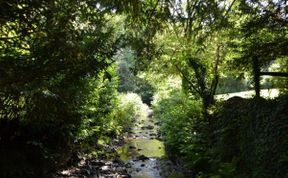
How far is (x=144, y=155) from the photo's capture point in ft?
44.9

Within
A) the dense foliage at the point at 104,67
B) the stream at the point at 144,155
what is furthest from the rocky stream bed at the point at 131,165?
the dense foliage at the point at 104,67

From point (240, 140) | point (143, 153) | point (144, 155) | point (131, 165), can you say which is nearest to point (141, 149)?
point (143, 153)

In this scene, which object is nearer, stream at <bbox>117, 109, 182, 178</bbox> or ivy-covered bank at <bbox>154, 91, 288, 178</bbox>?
ivy-covered bank at <bbox>154, 91, 288, 178</bbox>

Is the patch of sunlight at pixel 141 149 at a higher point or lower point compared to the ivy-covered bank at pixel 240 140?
Result: higher

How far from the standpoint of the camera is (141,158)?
12859mm

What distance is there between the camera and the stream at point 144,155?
10656 millimetres

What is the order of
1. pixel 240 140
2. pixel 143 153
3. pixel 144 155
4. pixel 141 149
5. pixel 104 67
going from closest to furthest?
pixel 104 67
pixel 240 140
pixel 144 155
pixel 143 153
pixel 141 149

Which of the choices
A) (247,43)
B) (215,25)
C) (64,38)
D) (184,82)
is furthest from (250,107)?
(184,82)

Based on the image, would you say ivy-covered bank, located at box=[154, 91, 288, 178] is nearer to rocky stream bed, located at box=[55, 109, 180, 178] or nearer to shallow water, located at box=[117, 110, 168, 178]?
rocky stream bed, located at box=[55, 109, 180, 178]

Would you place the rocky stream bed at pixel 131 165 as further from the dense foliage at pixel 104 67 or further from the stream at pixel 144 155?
the dense foliage at pixel 104 67

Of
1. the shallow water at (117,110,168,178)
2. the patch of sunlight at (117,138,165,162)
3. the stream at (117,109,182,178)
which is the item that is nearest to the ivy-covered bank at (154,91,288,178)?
the stream at (117,109,182,178)

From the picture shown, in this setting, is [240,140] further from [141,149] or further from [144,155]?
[141,149]

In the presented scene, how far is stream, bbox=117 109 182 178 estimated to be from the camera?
10.7 metres

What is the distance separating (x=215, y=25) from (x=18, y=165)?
4.70 meters
